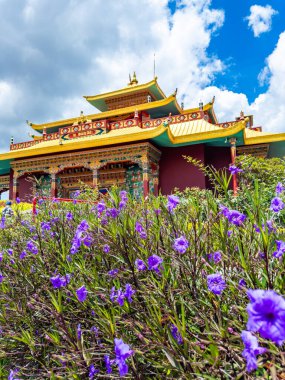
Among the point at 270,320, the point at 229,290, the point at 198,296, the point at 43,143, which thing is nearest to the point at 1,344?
the point at 198,296

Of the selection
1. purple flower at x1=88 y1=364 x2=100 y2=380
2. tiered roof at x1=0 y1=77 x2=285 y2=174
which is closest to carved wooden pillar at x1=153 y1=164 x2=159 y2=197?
tiered roof at x1=0 y1=77 x2=285 y2=174

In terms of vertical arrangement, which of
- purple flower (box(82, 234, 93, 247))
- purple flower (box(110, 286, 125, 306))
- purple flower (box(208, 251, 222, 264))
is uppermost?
purple flower (box(82, 234, 93, 247))

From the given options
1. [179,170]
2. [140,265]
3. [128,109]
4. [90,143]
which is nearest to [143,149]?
[179,170]

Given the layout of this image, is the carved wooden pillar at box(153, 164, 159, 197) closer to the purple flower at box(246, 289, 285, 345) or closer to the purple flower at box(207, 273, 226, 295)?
the purple flower at box(207, 273, 226, 295)

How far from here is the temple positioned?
41.3 ft

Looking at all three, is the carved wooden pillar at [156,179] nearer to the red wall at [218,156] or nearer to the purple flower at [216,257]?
the red wall at [218,156]

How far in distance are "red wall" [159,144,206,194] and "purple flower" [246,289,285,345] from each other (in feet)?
40.8

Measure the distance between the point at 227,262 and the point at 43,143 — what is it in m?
15.7

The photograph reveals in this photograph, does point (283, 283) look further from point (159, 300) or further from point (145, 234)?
point (145, 234)

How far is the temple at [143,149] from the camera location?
12602mm

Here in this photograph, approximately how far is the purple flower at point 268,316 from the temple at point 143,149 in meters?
10.8

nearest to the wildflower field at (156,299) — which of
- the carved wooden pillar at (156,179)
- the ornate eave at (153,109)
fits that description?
the carved wooden pillar at (156,179)

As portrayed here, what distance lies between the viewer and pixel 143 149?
12680mm

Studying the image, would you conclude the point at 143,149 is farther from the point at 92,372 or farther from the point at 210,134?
the point at 92,372
